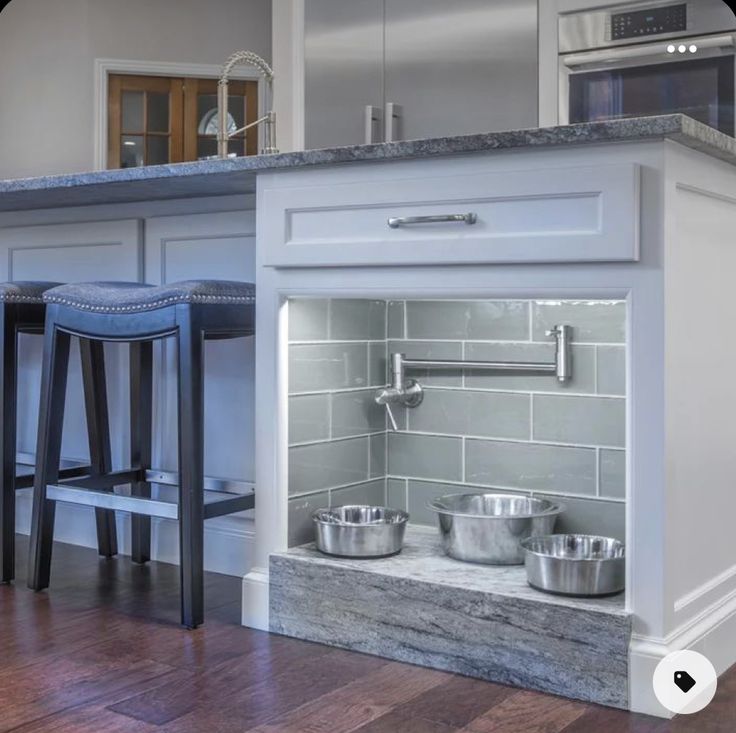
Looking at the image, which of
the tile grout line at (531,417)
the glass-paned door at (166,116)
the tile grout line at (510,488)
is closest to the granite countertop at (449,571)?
the tile grout line at (510,488)

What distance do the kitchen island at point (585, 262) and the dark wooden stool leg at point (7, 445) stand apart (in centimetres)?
41

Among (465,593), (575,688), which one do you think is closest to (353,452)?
(465,593)

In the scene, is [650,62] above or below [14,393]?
above

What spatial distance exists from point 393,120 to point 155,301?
222 centimetres

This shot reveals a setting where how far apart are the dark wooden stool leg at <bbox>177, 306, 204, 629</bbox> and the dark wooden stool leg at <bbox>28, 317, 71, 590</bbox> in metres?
0.42

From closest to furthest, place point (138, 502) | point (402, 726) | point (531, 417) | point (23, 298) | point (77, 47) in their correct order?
point (402, 726) → point (138, 502) → point (531, 417) → point (23, 298) → point (77, 47)

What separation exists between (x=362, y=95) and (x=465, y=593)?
112 inches

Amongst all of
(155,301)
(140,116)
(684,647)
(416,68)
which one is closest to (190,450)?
(155,301)

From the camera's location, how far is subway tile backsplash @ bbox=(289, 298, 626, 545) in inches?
92.6

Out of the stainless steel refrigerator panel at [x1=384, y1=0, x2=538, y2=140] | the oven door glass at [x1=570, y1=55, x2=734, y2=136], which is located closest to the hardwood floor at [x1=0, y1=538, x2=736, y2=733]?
the oven door glass at [x1=570, y1=55, x2=734, y2=136]

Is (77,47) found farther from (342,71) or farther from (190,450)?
(190,450)

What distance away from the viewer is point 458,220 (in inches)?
77.5

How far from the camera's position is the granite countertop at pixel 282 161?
70.1 inches

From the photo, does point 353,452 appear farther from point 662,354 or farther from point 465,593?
point 662,354
